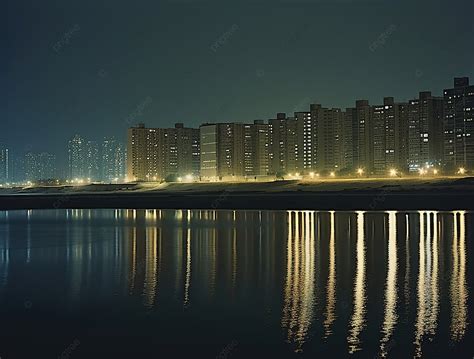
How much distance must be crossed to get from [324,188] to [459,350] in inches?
3351

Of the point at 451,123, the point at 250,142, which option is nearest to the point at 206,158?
the point at 250,142

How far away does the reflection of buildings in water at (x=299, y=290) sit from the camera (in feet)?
47.5

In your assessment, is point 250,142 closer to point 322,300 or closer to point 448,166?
point 448,166

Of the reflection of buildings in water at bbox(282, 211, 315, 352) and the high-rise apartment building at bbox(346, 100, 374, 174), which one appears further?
the high-rise apartment building at bbox(346, 100, 374, 174)

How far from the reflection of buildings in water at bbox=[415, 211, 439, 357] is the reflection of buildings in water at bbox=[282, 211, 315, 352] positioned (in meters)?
2.52

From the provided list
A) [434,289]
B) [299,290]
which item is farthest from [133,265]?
[434,289]

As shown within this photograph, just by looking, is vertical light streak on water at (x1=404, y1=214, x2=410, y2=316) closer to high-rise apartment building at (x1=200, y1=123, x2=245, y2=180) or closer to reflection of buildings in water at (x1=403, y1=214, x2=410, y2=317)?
reflection of buildings in water at (x1=403, y1=214, x2=410, y2=317)

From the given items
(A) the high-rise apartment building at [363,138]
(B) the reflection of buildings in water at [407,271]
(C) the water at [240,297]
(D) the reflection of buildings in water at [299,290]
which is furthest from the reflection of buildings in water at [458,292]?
(A) the high-rise apartment building at [363,138]

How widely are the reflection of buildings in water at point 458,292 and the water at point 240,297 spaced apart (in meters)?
0.04

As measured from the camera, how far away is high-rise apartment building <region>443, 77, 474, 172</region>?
135000 mm

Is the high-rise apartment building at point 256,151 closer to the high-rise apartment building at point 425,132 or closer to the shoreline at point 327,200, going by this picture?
the high-rise apartment building at point 425,132

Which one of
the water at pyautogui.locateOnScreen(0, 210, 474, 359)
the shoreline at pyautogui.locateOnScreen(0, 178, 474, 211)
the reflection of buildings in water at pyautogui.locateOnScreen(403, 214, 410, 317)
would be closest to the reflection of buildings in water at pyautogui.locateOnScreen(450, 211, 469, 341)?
the water at pyautogui.locateOnScreen(0, 210, 474, 359)

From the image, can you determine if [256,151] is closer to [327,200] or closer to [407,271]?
[327,200]

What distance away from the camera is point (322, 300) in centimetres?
1759
